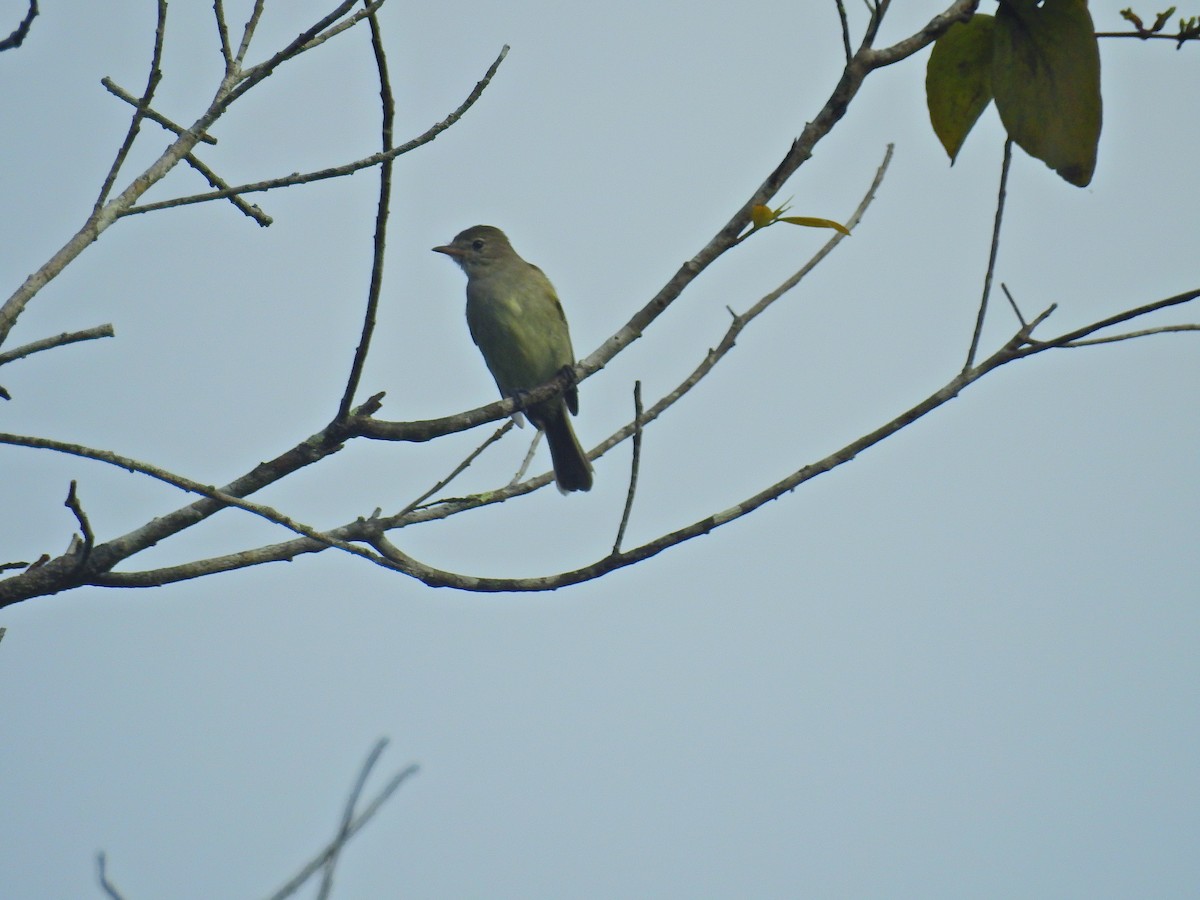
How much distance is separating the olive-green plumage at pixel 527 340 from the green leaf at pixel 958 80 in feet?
15.5

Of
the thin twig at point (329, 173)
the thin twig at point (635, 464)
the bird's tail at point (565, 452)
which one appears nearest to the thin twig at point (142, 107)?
the thin twig at point (329, 173)

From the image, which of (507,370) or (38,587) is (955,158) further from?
(507,370)

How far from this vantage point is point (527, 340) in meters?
8.18

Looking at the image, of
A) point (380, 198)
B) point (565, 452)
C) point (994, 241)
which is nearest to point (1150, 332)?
point (994, 241)

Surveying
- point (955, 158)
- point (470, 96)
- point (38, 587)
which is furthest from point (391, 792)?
point (955, 158)

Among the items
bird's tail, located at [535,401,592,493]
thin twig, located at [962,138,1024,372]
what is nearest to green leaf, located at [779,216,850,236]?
thin twig, located at [962,138,1024,372]

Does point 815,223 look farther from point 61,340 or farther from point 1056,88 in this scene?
point 61,340

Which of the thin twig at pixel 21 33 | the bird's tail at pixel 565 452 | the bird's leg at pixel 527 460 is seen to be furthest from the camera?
the bird's tail at pixel 565 452

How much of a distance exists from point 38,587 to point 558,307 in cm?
552

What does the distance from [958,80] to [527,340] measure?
202 inches

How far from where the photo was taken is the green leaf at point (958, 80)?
323 cm

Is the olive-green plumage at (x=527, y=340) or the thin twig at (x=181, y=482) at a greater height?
the olive-green plumage at (x=527, y=340)

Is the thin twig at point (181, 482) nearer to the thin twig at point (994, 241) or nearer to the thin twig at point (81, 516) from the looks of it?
the thin twig at point (81, 516)

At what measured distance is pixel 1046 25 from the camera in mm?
3041
